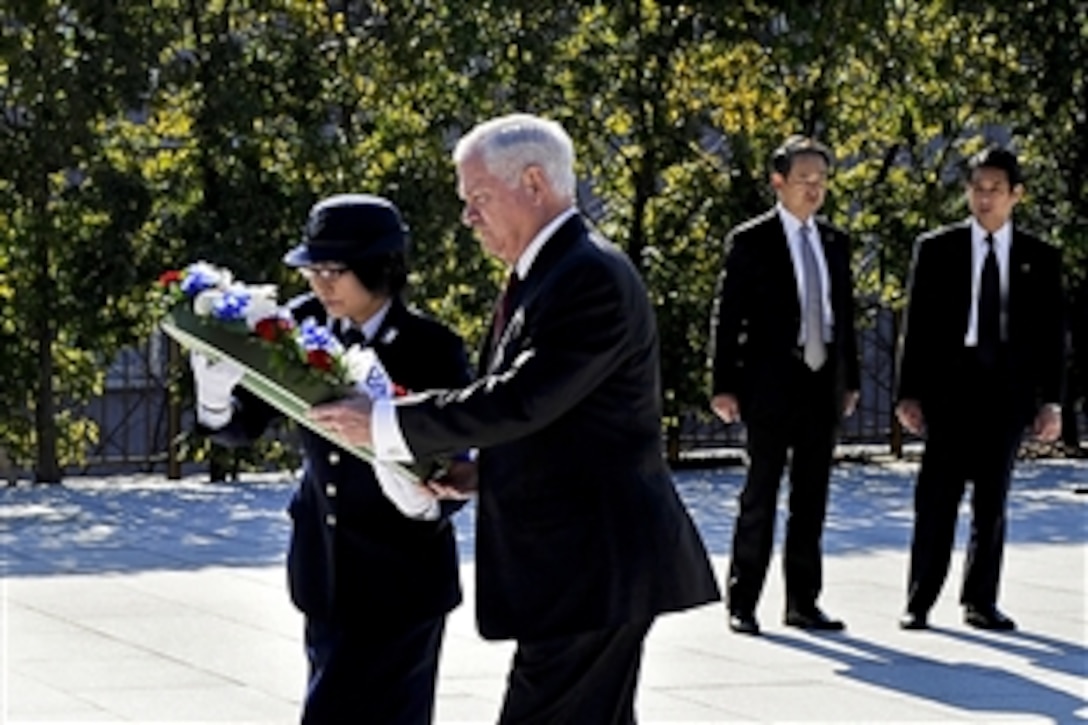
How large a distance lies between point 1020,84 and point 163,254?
6.47m

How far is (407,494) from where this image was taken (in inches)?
241

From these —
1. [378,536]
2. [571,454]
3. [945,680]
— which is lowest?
[945,680]

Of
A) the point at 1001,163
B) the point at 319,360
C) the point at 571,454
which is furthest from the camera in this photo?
the point at 1001,163

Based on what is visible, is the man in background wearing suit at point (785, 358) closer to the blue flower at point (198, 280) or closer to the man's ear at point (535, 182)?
the blue flower at point (198, 280)

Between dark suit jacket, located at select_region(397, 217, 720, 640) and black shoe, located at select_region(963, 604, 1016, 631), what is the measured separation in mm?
5300

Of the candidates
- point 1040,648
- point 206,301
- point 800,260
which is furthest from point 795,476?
point 206,301

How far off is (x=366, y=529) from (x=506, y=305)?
857mm

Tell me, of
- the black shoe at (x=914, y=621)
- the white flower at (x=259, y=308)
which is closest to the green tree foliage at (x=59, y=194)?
the black shoe at (x=914, y=621)

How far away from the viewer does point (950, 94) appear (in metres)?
19.9

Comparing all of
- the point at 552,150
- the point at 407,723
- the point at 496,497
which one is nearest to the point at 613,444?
A: the point at 496,497

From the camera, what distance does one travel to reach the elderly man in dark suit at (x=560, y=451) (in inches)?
221

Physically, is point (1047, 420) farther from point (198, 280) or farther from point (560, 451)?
point (560, 451)

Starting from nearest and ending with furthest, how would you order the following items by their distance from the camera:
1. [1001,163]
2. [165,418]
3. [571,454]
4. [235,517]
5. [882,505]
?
1. [571,454]
2. [1001,163]
3. [235,517]
4. [882,505]
5. [165,418]

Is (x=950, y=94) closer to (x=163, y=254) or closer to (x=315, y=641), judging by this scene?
(x=163, y=254)
